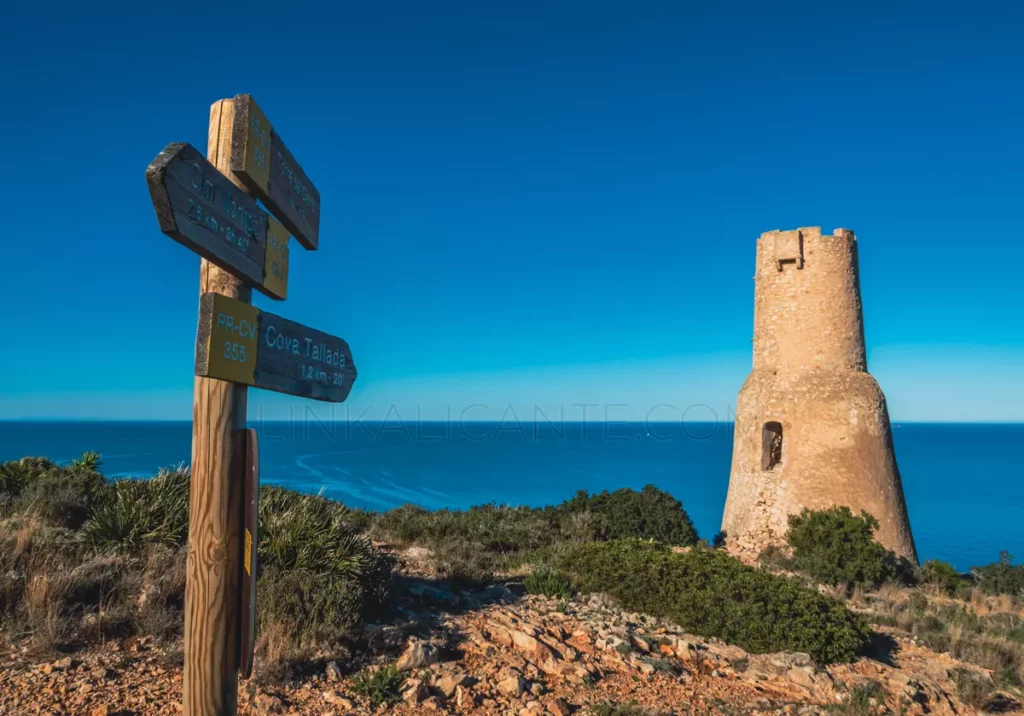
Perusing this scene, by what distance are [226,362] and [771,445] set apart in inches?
A: 561

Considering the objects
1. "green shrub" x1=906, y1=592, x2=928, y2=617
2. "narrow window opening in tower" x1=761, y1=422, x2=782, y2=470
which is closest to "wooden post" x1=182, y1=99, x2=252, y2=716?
"green shrub" x1=906, y1=592, x2=928, y2=617

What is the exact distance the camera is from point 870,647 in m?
6.84

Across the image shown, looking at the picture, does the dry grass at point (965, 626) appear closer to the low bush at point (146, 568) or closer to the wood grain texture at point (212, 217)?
the low bush at point (146, 568)

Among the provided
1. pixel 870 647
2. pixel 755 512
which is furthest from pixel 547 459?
pixel 870 647

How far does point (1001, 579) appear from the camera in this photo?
13.1 meters

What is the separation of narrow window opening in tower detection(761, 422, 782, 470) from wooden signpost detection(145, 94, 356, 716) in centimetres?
1250

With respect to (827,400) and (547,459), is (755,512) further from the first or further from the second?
(547,459)

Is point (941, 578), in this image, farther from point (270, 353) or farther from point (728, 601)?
point (270, 353)

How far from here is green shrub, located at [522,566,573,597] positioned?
7.18 m

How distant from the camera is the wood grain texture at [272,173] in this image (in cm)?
272

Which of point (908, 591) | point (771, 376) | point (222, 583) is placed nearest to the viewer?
point (222, 583)

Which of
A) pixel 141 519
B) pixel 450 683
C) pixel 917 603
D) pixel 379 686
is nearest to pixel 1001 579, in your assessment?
pixel 917 603

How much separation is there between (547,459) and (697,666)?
3810 inches

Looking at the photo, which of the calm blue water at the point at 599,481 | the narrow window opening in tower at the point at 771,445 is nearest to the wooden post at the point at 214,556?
the narrow window opening in tower at the point at 771,445
